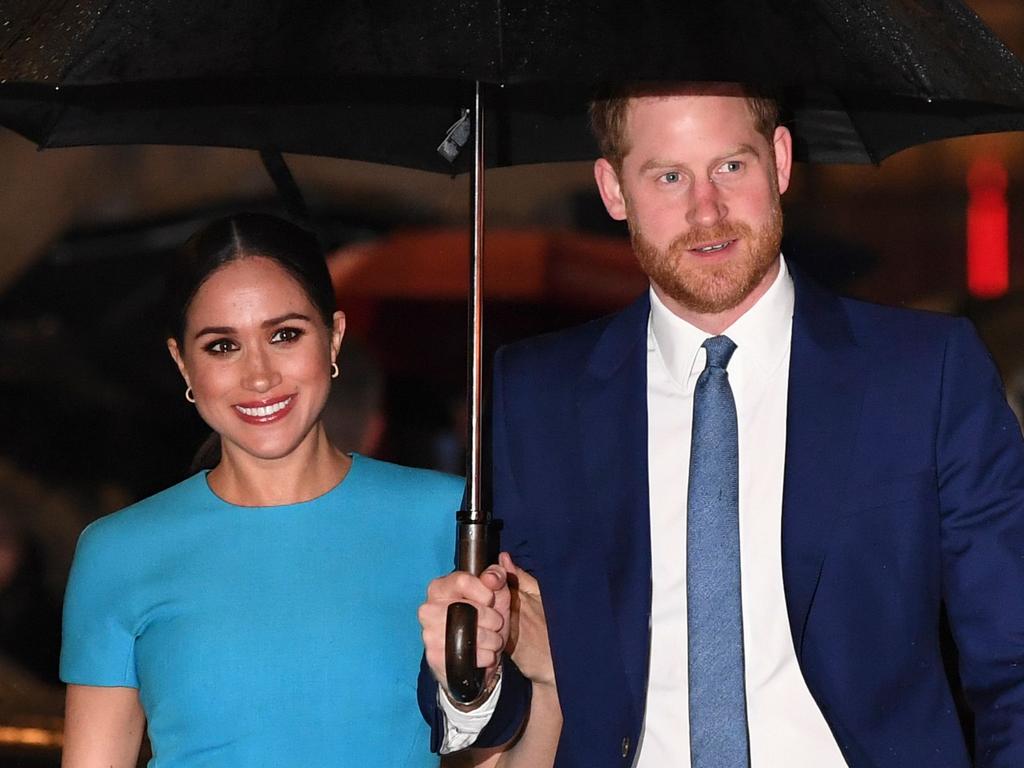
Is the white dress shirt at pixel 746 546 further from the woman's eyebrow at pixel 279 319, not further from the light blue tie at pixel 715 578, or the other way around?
the woman's eyebrow at pixel 279 319

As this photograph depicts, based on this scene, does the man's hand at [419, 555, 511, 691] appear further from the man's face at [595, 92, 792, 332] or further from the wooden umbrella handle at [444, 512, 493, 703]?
the man's face at [595, 92, 792, 332]

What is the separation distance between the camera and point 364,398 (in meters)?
5.96

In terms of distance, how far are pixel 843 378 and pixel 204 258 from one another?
97cm

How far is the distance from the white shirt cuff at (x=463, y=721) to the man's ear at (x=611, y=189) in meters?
0.68

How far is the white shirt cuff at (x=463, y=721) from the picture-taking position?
2205 millimetres

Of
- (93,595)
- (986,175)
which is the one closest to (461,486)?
(93,595)

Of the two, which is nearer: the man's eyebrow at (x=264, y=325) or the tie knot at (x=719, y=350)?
the tie knot at (x=719, y=350)

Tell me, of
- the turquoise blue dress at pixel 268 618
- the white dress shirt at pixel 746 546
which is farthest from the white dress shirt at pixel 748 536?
the turquoise blue dress at pixel 268 618

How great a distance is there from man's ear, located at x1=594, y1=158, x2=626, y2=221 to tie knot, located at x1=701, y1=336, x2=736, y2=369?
24 cm

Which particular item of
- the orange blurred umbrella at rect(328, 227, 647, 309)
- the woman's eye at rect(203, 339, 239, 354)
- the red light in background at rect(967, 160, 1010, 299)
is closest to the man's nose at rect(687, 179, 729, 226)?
the woman's eye at rect(203, 339, 239, 354)

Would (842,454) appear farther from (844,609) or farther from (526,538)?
(526,538)

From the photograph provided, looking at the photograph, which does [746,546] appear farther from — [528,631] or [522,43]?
[522,43]

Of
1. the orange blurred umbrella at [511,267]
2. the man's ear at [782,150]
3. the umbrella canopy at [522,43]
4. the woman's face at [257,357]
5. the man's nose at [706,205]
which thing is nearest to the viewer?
the umbrella canopy at [522,43]

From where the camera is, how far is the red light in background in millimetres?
6082
